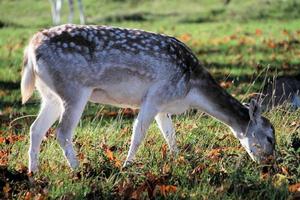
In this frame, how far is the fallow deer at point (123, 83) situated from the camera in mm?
6793

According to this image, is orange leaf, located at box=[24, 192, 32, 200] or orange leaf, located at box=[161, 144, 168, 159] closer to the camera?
orange leaf, located at box=[24, 192, 32, 200]

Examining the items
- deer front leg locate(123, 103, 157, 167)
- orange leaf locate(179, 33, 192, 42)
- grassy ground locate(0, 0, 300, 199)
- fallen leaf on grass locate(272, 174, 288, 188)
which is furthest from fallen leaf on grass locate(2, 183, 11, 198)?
orange leaf locate(179, 33, 192, 42)

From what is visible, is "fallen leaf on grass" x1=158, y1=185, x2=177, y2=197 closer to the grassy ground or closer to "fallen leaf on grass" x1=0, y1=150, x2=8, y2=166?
the grassy ground

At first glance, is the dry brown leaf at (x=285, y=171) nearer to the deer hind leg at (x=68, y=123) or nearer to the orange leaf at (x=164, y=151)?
the orange leaf at (x=164, y=151)

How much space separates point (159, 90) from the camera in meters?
7.08

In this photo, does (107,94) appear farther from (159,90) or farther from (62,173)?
(62,173)

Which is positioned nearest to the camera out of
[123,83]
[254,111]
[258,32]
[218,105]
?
[123,83]

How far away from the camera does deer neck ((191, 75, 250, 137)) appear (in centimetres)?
738

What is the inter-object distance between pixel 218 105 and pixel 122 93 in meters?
1.02

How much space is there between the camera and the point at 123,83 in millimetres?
7051

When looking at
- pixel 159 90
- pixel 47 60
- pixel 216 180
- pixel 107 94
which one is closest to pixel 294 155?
pixel 216 180

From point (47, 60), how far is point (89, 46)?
0.43 metres

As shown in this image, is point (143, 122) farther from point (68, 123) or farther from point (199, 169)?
point (199, 169)

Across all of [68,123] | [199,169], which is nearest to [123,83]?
[68,123]
